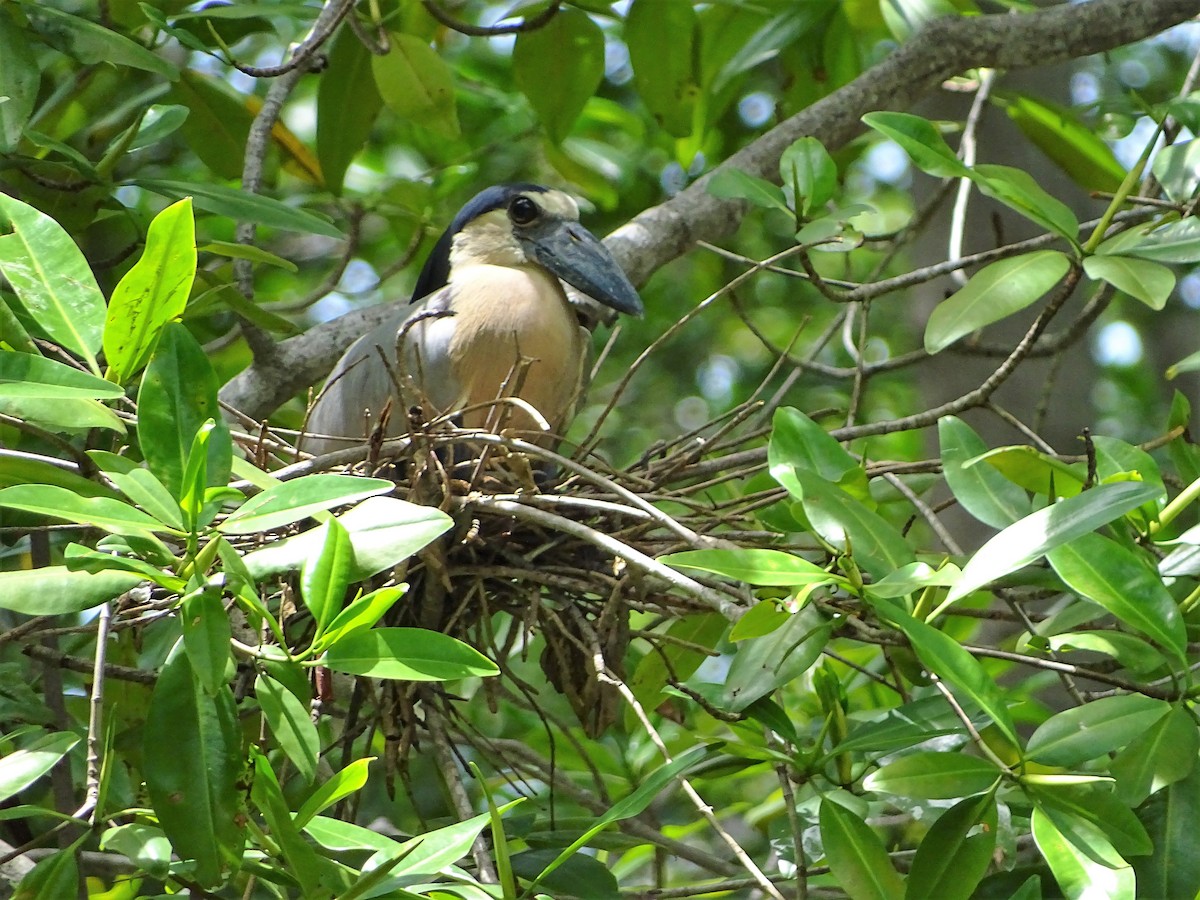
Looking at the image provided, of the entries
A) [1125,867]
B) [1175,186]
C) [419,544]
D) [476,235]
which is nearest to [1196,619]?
[1125,867]

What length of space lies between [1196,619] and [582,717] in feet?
2.77

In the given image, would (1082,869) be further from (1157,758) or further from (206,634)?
Answer: (206,634)

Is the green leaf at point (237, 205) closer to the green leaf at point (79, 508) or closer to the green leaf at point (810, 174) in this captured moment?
the green leaf at point (810, 174)

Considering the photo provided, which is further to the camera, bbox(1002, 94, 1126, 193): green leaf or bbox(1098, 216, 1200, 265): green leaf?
bbox(1002, 94, 1126, 193): green leaf

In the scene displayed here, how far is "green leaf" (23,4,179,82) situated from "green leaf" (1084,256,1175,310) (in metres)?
1.20

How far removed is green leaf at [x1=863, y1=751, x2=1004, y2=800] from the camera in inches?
43.1

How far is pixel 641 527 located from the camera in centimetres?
166

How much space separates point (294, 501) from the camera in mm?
1006

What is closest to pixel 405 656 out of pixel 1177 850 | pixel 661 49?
pixel 1177 850

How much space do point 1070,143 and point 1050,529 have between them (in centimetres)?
165

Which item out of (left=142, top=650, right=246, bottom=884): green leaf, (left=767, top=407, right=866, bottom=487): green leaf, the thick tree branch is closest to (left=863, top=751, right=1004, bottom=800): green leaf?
(left=767, top=407, right=866, bottom=487): green leaf

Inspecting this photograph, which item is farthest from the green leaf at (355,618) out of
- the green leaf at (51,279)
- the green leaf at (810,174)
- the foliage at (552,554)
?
the green leaf at (810,174)

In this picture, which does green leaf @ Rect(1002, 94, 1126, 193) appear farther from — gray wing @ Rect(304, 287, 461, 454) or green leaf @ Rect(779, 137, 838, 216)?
gray wing @ Rect(304, 287, 461, 454)

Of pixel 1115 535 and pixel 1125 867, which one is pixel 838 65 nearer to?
pixel 1115 535
